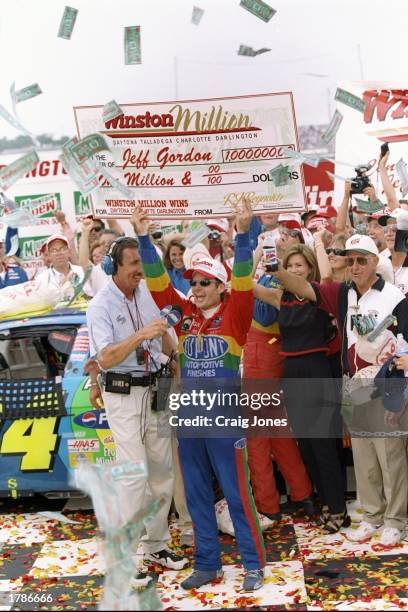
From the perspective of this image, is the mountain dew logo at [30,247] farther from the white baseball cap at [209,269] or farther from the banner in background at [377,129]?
the white baseball cap at [209,269]

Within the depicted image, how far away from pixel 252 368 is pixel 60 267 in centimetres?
287

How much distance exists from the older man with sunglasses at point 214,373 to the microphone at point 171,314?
0.06 metres

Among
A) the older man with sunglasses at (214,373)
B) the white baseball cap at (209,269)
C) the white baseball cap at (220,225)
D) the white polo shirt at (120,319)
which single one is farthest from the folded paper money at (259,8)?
the white baseball cap at (220,225)

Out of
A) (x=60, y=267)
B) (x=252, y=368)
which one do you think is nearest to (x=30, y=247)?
(x=60, y=267)

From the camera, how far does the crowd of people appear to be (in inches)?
219

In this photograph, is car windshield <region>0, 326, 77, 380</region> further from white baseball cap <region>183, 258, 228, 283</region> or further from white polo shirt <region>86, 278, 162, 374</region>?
white baseball cap <region>183, 258, 228, 283</region>

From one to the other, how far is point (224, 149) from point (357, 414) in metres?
1.93

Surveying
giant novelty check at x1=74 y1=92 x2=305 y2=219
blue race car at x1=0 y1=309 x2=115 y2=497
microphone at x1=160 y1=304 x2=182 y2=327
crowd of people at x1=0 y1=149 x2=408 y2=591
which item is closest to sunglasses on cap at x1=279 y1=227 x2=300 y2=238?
crowd of people at x1=0 y1=149 x2=408 y2=591

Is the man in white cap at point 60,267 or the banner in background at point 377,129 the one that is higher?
the banner in background at point 377,129

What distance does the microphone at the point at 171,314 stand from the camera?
5.64m

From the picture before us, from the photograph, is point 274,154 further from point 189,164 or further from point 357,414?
point 357,414

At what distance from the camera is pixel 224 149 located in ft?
19.8

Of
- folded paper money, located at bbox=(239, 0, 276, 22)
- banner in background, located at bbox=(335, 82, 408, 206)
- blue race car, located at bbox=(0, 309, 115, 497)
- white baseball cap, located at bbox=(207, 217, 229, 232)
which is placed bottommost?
blue race car, located at bbox=(0, 309, 115, 497)

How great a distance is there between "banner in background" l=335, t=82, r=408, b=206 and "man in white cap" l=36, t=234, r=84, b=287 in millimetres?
2610
